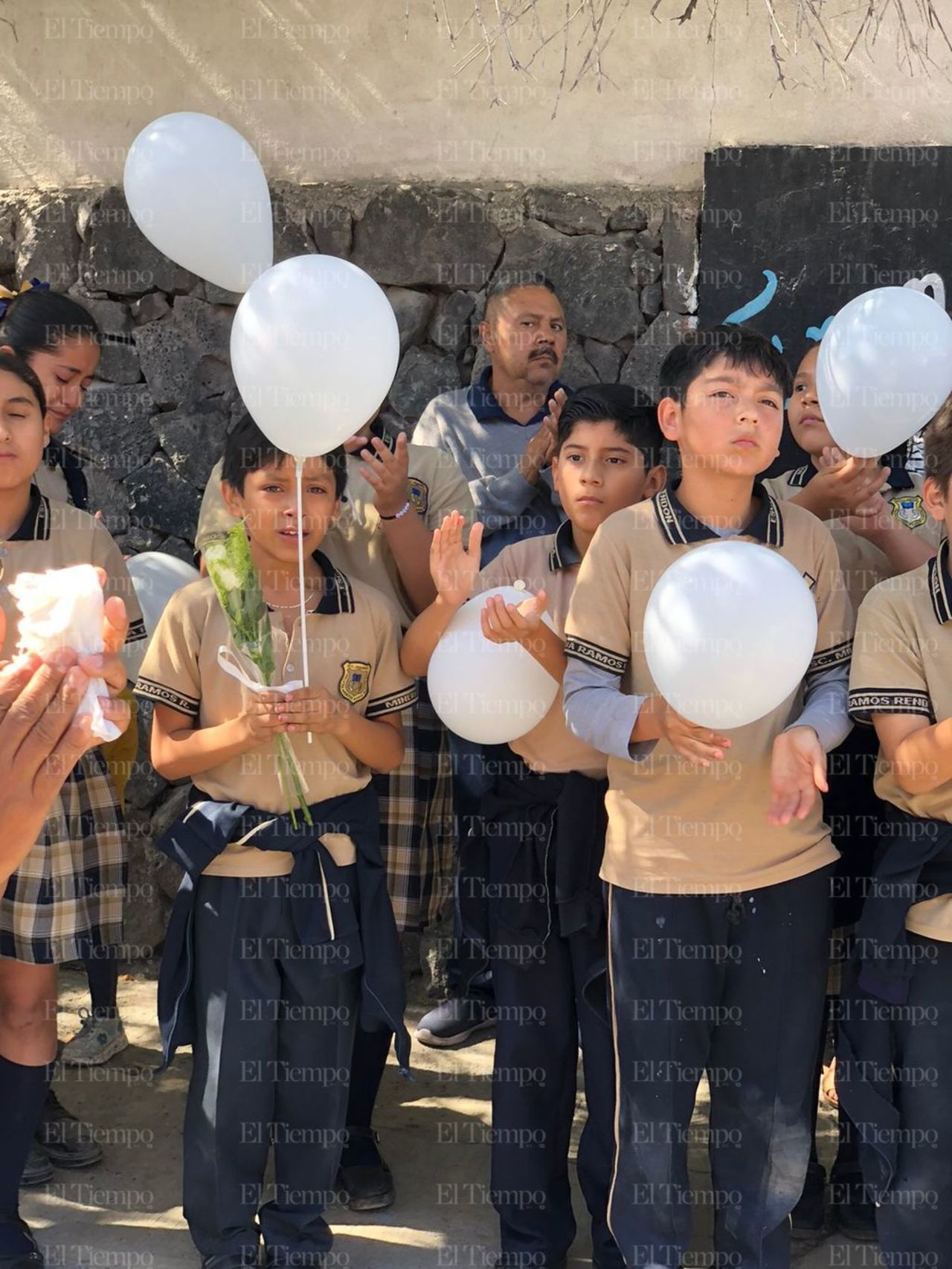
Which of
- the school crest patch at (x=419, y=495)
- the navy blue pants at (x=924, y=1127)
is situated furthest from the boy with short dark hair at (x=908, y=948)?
the school crest patch at (x=419, y=495)

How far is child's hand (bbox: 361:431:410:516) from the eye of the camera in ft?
9.35

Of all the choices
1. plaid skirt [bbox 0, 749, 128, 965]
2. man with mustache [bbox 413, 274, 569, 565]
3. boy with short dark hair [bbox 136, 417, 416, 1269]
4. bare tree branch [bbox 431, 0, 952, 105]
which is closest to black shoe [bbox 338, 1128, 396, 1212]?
boy with short dark hair [bbox 136, 417, 416, 1269]

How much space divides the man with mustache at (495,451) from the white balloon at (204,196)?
0.61 m

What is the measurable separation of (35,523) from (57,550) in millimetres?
65

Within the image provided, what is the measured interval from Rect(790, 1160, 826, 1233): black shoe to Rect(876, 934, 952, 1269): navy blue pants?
440 mm

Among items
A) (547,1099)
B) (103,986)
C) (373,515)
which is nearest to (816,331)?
(373,515)

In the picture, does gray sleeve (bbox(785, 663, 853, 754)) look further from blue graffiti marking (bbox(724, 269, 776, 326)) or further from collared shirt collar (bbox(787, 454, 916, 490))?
blue graffiti marking (bbox(724, 269, 776, 326))

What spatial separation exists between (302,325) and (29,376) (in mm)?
538

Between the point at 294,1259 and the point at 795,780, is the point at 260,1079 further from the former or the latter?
the point at 795,780

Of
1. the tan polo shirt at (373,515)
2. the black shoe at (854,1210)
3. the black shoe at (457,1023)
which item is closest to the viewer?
the black shoe at (854,1210)

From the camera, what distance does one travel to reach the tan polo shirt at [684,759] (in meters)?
2.34

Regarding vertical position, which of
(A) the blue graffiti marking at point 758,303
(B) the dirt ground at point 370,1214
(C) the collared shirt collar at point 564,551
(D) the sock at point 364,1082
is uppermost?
(A) the blue graffiti marking at point 758,303

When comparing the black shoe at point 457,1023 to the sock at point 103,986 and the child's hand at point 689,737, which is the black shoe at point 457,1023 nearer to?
the sock at point 103,986

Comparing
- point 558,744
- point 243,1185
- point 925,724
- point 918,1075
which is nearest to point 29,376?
point 558,744
